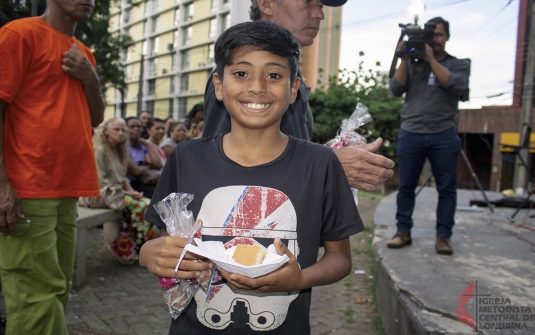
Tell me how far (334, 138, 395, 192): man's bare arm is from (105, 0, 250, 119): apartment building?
38111mm

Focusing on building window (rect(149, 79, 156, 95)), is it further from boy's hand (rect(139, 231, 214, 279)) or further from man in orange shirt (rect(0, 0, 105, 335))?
boy's hand (rect(139, 231, 214, 279))

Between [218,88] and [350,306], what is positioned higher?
[218,88]

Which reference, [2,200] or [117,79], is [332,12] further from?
[2,200]

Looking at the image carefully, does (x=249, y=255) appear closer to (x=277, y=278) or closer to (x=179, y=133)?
(x=277, y=278)

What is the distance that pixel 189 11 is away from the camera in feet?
149

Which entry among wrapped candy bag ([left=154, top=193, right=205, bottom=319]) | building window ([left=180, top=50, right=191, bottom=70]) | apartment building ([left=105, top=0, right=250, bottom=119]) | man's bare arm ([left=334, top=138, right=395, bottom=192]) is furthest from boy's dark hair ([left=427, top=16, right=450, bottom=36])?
building window ([left=180, top=50, right=191, bottom=70])

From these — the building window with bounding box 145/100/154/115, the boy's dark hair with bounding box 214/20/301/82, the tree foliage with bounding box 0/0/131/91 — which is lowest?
the boy's dark hair with bounding box 214/20/301/82

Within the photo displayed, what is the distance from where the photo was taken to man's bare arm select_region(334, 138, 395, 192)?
1.61m

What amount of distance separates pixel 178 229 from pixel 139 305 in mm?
2644

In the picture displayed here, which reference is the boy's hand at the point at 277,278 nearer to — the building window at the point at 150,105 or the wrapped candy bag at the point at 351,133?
the wrapped candy bag at the point at 351,133

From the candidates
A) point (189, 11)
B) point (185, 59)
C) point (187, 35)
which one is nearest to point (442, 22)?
point (185, 59)

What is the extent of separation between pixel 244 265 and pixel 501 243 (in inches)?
148

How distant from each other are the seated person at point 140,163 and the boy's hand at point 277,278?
476 cm

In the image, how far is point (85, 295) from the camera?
378 cm
